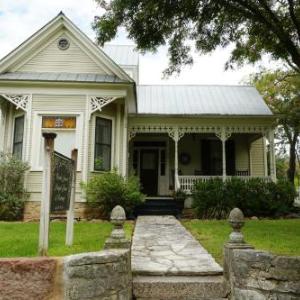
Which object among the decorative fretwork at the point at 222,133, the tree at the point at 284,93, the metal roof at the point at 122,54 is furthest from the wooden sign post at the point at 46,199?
the tree at the point at 284,93

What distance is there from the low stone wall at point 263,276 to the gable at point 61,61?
32.3 ft

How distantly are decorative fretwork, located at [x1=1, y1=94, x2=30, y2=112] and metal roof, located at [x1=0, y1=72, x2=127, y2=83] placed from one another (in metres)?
0.59

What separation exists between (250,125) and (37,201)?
8.84 meters

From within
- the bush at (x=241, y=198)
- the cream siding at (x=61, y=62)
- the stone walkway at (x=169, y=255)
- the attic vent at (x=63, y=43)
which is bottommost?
the stone walkway at (x=169, y=255)

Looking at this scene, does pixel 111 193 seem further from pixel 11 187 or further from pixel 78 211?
pixel 11 187

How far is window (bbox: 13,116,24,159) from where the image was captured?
41.5 ft

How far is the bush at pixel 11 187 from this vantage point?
11.4m

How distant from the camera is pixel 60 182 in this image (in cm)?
554

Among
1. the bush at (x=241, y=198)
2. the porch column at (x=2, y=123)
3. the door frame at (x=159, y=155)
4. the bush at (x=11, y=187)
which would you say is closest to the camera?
the bush at (x=11, y=187)

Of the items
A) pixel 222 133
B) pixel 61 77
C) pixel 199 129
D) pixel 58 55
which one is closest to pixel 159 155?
pixel 199 129

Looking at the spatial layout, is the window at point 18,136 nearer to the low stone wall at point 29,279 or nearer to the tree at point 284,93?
the low stone wall at point 29,279

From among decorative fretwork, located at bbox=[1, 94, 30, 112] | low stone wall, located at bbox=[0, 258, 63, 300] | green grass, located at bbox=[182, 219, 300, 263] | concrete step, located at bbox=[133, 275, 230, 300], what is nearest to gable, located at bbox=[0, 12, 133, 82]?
decorative fretwork, located at bbox=[1, 94, 30, 112]

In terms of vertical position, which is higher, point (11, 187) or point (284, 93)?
point (284, 93)

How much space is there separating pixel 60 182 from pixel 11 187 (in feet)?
22.5
